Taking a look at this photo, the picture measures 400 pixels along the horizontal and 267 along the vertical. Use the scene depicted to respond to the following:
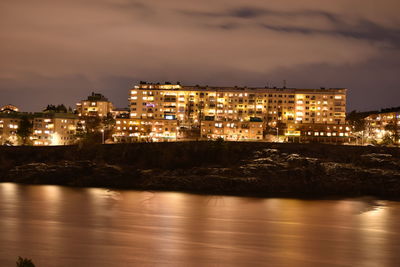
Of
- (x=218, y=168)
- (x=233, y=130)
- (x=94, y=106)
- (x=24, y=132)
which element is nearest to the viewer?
(x=218, y=168)

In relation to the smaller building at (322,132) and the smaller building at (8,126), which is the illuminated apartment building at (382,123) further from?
the smaller building at (8,126)

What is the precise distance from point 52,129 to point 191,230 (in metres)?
82.9

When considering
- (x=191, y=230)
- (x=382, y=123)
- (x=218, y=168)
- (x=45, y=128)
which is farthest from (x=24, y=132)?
(x=382, y=123)

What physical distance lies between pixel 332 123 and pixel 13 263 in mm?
94785

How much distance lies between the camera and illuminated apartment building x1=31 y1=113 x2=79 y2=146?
104 metres

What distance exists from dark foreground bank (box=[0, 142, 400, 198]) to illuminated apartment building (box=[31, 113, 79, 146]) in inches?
1398

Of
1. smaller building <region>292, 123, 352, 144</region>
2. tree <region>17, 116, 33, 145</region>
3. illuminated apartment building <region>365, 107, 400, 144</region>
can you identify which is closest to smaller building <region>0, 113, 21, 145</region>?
tree <region>17, 116, 33, 145</region>

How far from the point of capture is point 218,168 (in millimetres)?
57562

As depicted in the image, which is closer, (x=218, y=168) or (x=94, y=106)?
(x=218, y=168)

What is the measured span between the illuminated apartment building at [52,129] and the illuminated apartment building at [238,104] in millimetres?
17498

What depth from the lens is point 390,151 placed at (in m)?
59.8

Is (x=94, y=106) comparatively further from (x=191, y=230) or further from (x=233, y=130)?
(x=191, y=230)

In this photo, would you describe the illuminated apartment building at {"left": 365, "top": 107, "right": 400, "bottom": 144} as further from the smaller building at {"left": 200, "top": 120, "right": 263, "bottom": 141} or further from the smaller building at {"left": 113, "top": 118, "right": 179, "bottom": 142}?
the smaller building at {"left": 113, "top": 118, "right": 179, "bottom": 142}

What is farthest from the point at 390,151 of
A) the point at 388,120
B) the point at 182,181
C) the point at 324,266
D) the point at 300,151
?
the point at 388,120
